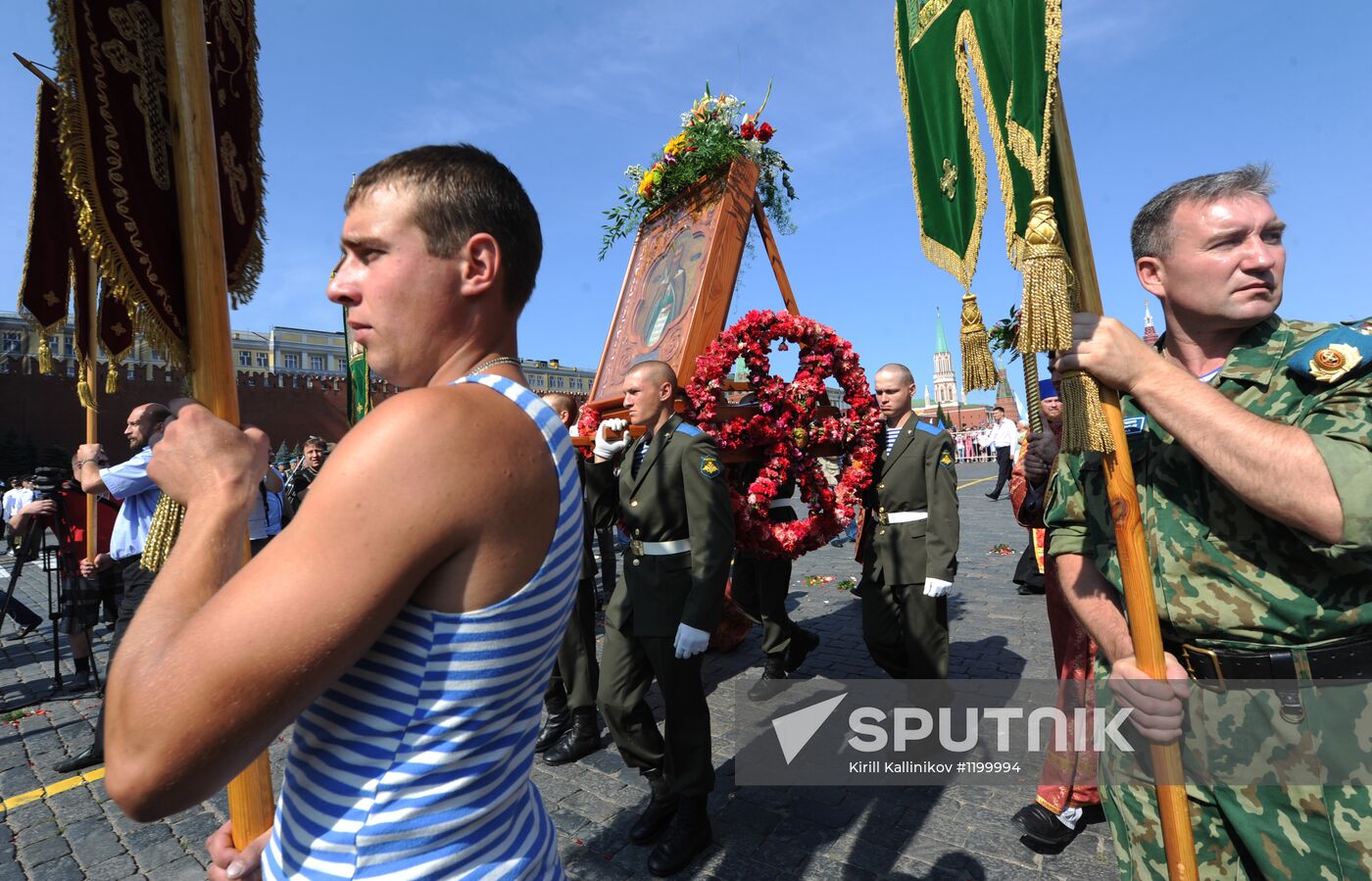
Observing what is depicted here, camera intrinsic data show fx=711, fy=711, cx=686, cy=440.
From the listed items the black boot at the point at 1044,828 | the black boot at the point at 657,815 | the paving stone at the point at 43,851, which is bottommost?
the paving stone at the point at 43,851

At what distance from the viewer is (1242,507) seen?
167cm

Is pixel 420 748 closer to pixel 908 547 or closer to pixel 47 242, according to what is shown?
pixel 908 547

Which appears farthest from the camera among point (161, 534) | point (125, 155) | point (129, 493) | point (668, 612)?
point (129, 493)

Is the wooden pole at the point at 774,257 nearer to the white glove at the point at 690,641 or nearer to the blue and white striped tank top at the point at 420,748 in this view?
the white glove at the point at 690,641

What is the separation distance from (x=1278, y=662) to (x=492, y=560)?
1770mm

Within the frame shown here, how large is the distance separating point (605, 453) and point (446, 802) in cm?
410

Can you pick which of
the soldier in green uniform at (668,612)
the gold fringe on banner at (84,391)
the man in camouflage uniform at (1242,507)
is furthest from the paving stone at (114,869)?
the man in camouflage uniform at (1242,507)

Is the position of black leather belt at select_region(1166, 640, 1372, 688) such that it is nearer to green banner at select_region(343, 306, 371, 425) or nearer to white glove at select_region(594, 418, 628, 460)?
white glove at select_region(594, 418, 628, 460)

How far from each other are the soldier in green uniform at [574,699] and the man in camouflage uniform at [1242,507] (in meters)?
3.11

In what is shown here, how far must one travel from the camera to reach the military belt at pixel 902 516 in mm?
4840

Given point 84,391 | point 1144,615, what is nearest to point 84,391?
point 84,391

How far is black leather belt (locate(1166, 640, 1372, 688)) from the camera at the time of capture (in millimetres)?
1566

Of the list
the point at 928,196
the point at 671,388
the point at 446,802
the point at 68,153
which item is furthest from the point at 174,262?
the point at 671,388

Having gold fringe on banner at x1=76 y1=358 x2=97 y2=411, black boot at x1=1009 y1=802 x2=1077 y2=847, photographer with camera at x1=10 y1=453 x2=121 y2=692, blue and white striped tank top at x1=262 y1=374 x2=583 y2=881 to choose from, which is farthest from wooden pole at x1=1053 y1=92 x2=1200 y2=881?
photographer with camera at x1=10 y1=453 x2=121 y2=692
